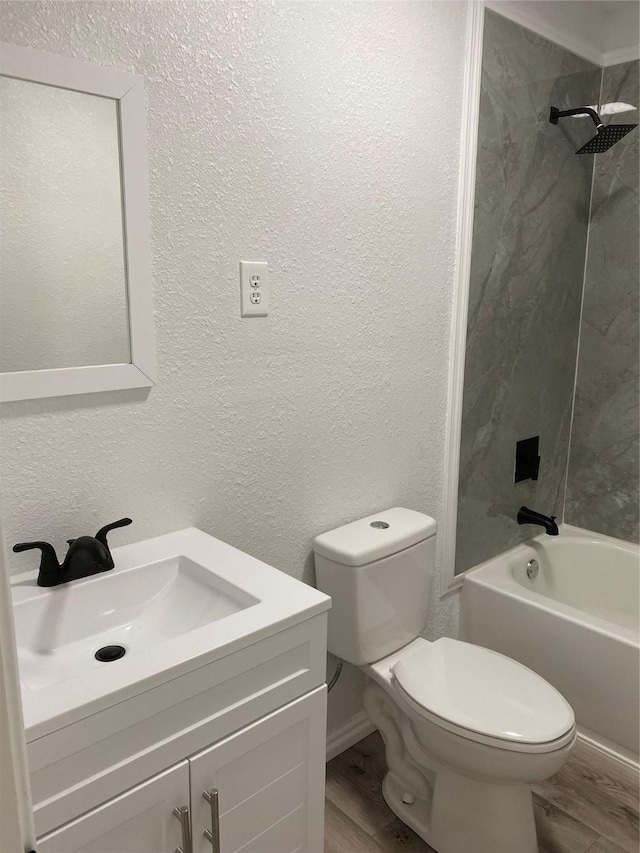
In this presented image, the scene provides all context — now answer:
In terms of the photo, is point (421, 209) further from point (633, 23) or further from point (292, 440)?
point (633, 23)

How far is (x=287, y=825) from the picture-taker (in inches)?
51.6

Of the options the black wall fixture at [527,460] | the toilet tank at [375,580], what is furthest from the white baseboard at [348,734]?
the black wall fixture at [527,460]

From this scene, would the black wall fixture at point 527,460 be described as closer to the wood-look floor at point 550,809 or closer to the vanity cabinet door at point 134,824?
the wood-look floor at point 550,809

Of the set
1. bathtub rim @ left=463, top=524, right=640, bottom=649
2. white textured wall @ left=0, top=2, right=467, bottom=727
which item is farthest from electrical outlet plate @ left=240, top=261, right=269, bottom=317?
bathtub rim @ left=463, top=524, right=640, bottom=649

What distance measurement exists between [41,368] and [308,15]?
1018 millimetres

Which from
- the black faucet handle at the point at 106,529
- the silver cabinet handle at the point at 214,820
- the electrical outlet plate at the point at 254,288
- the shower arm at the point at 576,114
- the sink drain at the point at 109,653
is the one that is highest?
the shower arm at the point at 576,114

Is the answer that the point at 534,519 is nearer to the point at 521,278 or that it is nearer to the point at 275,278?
the point at 521,278

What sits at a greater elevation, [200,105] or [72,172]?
[200,105]

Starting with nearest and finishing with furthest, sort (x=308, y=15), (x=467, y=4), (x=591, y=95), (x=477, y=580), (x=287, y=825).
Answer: (x=287, y=825), (x=308, y=15), (x=467, y=4), (x=477, y=580), (x=591, y=95)

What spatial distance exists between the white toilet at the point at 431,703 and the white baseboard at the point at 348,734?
19 cm

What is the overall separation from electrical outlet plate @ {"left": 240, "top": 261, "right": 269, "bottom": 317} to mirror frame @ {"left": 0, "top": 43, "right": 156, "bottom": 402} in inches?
9.2

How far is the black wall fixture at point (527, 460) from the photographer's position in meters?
2.47

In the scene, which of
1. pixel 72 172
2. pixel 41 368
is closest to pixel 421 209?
pixel 72 172

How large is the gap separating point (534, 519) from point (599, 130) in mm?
1365
